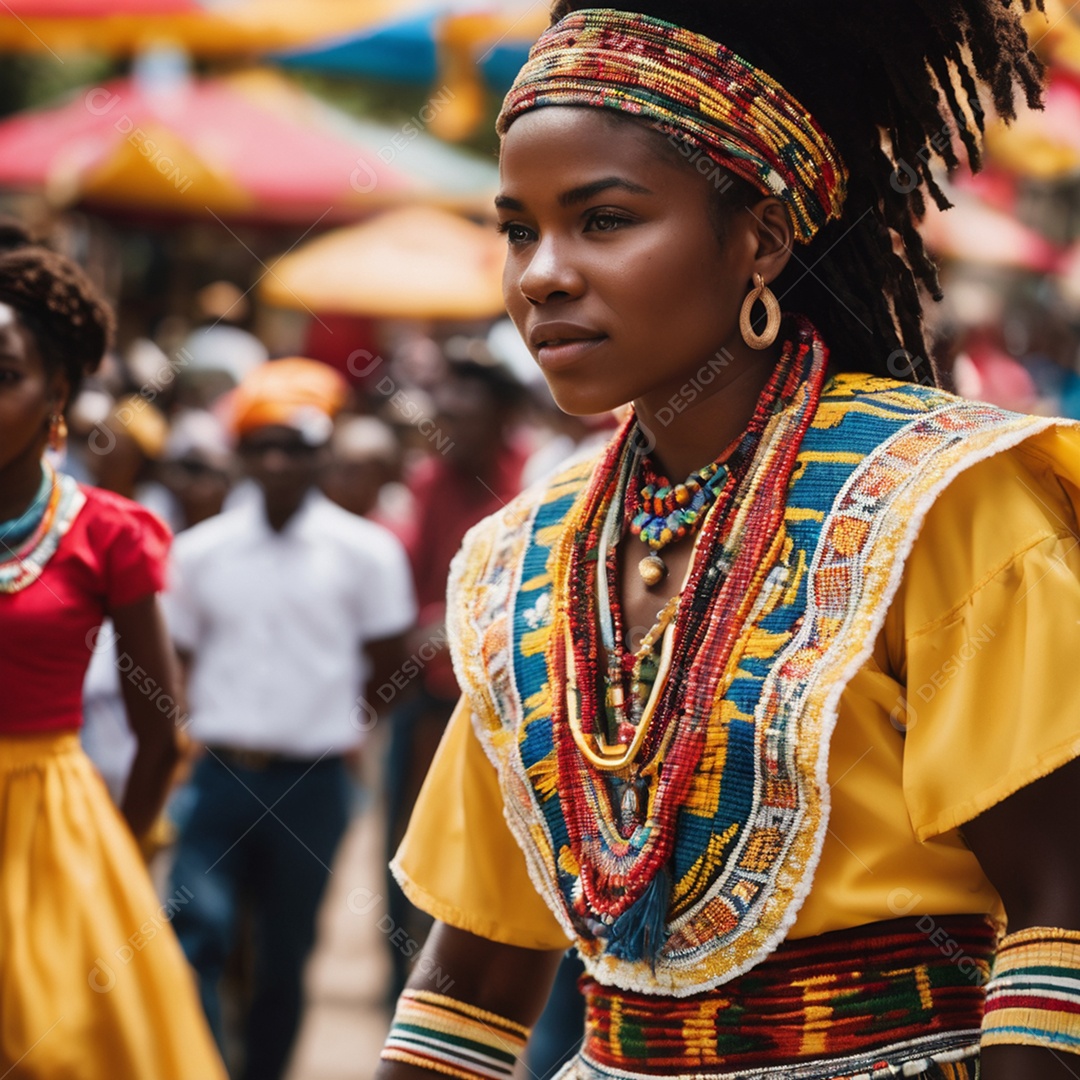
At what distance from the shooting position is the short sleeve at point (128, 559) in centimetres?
387

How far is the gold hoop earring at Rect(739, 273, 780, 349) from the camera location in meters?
2.14

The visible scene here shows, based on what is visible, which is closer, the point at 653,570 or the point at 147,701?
the point at 653,570

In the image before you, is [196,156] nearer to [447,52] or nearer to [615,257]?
[447,52]

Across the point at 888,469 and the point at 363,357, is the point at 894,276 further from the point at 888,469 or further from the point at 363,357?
the point at 363,357

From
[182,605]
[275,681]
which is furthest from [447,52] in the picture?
[275,681]

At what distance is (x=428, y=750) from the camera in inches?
256

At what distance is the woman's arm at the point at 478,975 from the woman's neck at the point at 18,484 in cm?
188

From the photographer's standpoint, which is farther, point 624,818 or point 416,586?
point 416,586

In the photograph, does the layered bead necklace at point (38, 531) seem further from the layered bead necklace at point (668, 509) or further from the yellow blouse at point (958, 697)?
the yellow blouse at point (958, 697)

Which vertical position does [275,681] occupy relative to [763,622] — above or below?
below

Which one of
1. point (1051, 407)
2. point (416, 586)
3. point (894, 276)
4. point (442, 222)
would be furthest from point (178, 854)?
point (442, 222)

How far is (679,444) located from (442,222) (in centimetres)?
1148

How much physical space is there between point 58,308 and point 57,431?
0.29m

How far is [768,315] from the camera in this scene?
2.17 meters
